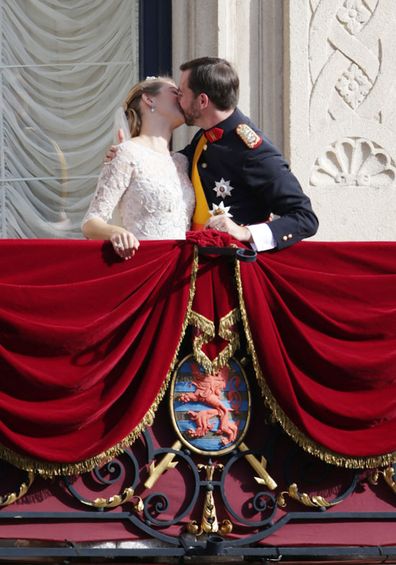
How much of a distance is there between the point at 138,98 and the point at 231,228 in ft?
3.11

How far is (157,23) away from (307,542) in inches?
131

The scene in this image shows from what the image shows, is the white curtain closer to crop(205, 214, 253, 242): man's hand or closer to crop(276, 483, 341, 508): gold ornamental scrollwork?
crop(205, 214, 253, 242): man's hand

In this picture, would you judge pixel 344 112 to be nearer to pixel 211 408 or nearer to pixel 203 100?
pixel 203 100

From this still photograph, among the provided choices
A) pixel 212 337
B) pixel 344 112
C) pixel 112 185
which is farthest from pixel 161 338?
pixel 344 112

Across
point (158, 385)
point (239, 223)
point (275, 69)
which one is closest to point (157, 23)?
point (275, 69)

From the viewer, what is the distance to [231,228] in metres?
6.45

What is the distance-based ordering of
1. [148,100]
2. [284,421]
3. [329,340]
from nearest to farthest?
[284,421], [329,340], [148,100]

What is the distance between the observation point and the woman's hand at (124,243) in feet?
20.7

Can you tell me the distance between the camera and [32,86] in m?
8.66

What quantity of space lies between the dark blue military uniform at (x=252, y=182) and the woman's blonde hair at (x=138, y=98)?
36cm

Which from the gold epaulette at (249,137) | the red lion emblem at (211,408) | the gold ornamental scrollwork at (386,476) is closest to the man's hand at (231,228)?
the gold epaulette at (249,137)

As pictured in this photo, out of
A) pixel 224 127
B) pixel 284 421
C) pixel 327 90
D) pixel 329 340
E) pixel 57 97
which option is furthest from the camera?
pixel 57 97

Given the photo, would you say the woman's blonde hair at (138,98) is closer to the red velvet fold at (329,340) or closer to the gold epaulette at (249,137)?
the gold epaulette at (249,137)

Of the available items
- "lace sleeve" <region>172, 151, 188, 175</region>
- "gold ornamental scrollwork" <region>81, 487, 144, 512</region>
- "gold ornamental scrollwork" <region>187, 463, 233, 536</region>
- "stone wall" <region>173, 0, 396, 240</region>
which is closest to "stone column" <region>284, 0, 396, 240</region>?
"stone wall" <region>173, 0, 396, 240</region>
